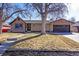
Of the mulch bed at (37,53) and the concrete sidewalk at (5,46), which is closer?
the mulch bed at (37,53)

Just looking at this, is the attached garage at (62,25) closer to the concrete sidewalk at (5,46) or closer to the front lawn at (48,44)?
the front lawn at (48,44)

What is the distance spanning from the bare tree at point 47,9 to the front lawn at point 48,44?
0.18m

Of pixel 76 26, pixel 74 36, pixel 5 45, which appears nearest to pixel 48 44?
pixel 74 36

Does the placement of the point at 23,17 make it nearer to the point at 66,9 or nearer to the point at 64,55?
the point at 66,9

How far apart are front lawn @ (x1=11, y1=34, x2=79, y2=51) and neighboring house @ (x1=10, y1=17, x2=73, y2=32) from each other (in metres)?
0.16

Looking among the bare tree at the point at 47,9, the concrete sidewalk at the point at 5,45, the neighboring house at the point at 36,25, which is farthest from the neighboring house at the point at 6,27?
the bare tree at the point at 47,9

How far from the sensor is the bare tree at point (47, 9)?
9.90ft

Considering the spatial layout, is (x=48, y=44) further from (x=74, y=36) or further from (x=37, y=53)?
(x=74, y=36)

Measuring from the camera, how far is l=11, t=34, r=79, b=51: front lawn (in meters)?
3.10

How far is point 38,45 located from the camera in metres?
3.11

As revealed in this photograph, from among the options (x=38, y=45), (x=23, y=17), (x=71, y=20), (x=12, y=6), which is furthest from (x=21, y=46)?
(x=71, y=20)

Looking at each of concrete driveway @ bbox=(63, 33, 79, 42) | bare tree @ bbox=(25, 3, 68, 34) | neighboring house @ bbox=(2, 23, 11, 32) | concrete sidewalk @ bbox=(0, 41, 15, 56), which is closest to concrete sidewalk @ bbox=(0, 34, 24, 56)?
concrete sidewalk @ bbox=(0, 41, 15, 56)

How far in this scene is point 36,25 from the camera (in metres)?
3.09

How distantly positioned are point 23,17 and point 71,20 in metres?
0.90
